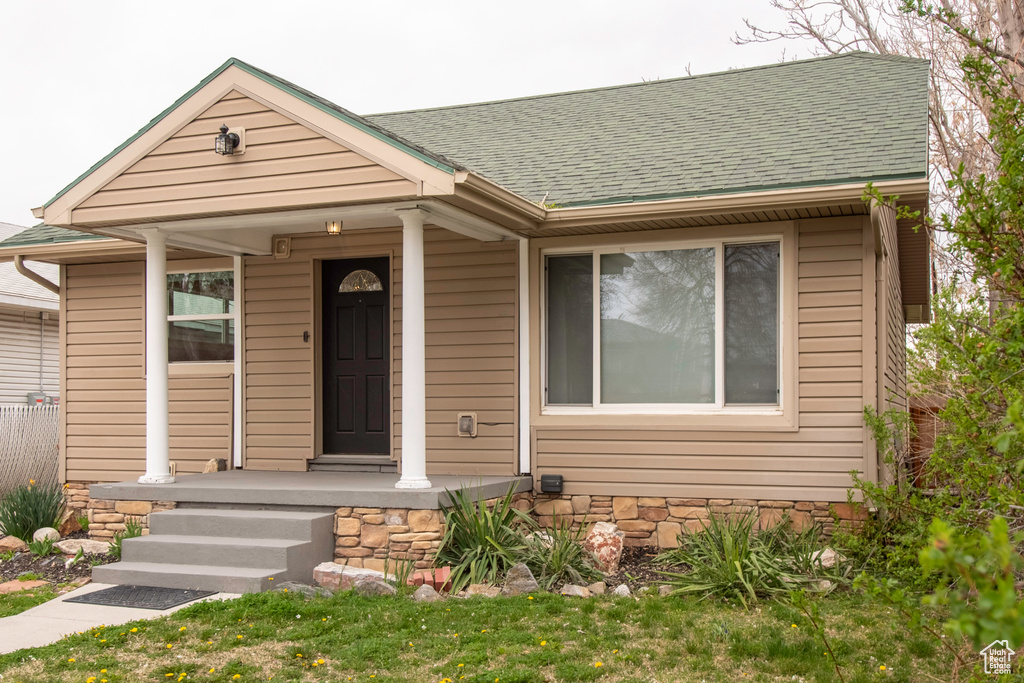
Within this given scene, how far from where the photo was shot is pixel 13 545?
306 inches

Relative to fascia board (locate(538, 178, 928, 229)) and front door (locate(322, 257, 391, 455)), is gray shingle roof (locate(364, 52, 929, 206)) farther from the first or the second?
front door (locate(322, 257, 391, 455))

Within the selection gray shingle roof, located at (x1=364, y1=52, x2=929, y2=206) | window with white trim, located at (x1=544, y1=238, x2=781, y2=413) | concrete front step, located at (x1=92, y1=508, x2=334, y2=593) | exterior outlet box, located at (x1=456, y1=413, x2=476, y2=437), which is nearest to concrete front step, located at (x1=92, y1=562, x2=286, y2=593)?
concrete front step, located at (x1=92, y1=508, x2=334, y2=593)

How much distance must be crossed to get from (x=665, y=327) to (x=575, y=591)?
253cm

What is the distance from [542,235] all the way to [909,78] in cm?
417

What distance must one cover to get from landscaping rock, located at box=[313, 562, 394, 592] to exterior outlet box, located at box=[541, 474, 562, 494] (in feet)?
6.04

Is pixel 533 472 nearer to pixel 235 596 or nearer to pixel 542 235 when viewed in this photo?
pixel 542 235

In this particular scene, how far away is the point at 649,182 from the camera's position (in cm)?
766

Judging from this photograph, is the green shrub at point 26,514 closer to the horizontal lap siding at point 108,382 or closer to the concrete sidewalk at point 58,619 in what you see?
the horizontal lap siding at point 108,382

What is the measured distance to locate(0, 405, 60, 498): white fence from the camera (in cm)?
1008

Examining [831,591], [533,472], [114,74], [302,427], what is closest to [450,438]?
[533,472]

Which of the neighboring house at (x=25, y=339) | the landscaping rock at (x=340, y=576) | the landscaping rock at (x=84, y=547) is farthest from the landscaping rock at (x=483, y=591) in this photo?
the neighboring house at (x=25, y=339)

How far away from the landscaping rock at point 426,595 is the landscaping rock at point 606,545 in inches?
53.1

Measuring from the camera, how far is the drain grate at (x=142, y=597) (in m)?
5.81

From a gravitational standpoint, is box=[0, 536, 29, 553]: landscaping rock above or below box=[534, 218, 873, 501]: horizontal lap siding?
below
